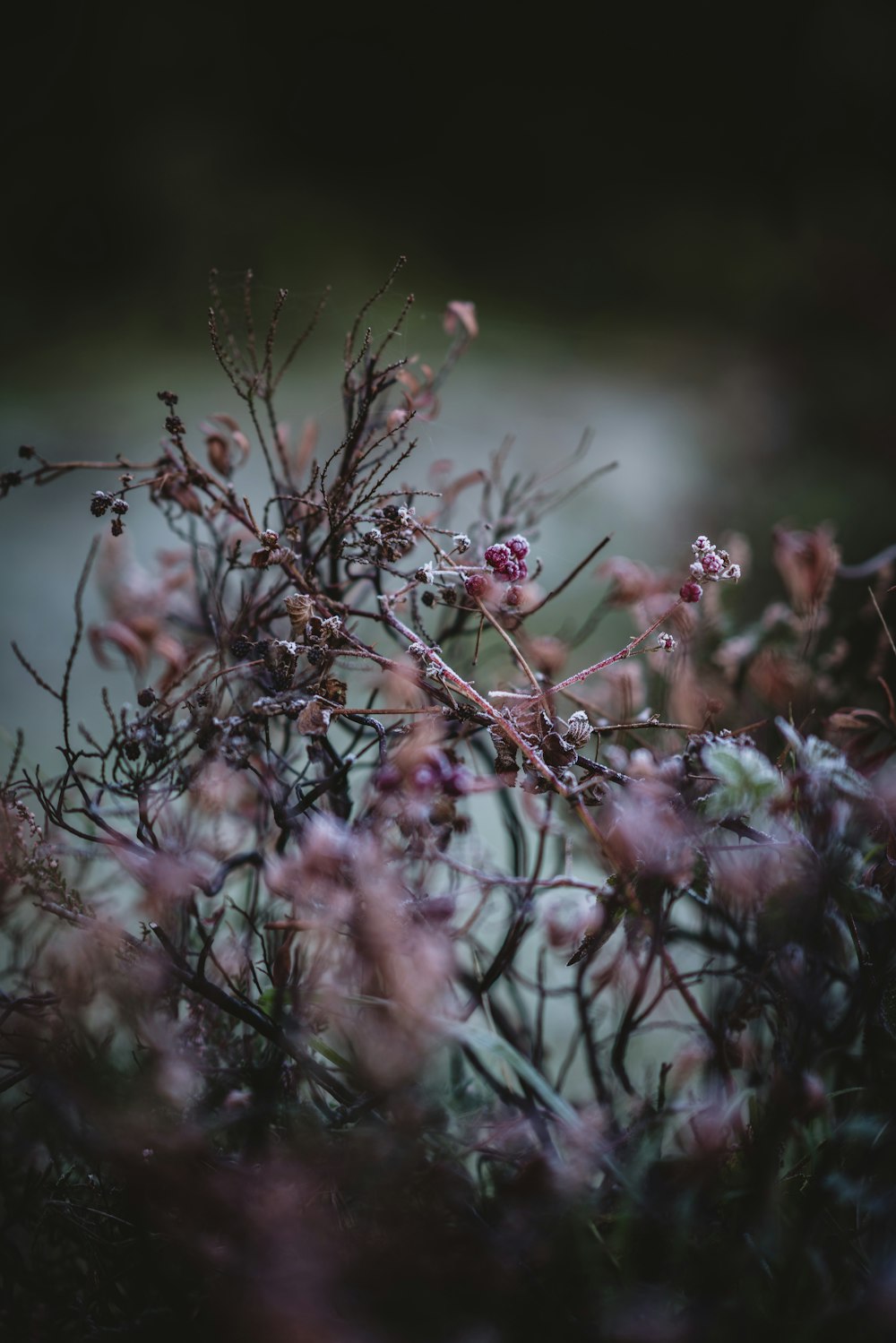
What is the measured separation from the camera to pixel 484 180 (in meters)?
1.34

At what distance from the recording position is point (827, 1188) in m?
0.29

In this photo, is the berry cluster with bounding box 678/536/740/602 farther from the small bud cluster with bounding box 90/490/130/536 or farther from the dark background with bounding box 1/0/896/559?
the dark background with bounding box 1/0/896/559

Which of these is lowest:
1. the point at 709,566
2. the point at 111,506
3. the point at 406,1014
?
the point at 406,1014

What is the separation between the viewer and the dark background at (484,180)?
50.2 inches

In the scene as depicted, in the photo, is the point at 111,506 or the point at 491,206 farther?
the point at 491,206

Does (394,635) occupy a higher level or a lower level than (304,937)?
higher

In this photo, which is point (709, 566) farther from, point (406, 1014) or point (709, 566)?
point (406, 1014)

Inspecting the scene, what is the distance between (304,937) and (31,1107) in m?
0.12

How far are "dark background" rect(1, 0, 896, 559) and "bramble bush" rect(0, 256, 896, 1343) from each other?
1019mm

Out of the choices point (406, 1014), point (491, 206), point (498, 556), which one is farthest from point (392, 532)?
point (491, 206)

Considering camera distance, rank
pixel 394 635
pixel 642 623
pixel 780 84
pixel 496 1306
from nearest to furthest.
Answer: pixel 496 1306 → pixel 394 635 → pixel 642 623 → pixel 780 84

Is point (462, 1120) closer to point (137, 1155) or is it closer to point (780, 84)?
point (137, 1155)

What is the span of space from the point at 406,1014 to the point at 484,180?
1378 millimetres

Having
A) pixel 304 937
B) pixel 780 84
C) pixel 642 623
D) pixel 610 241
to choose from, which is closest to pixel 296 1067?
pixel 304 937
